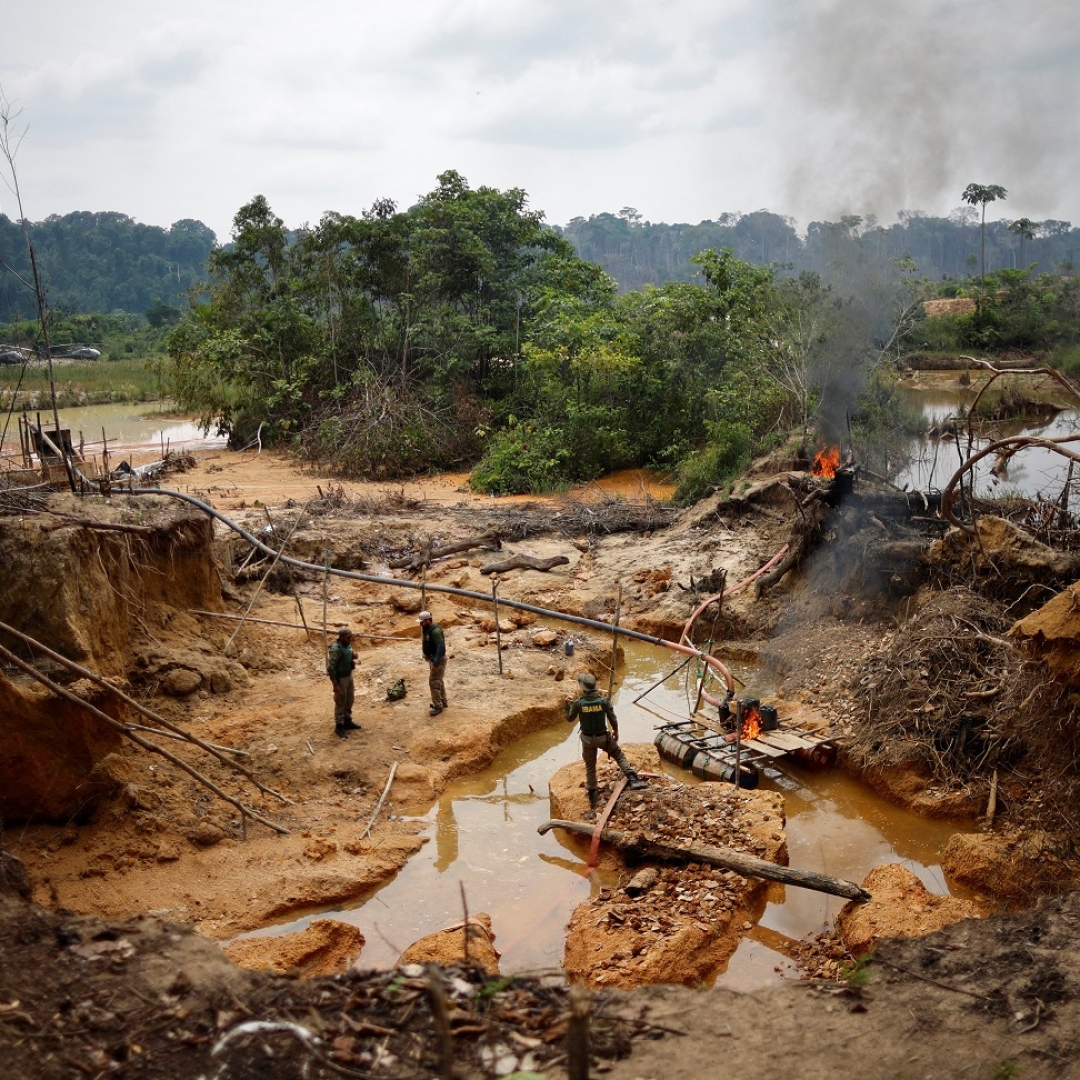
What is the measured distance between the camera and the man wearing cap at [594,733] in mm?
8805

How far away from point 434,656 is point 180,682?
2.77 meters

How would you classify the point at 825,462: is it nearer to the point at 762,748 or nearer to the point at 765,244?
the point at 762,748

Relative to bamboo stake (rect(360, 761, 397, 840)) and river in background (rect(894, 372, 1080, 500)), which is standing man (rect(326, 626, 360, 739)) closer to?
bamboo stake (rect(360, 761, 397, 840))

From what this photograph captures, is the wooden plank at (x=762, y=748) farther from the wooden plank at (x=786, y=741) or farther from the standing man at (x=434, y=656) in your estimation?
the standing man at (x=434, y=656)

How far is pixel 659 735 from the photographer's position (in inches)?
422

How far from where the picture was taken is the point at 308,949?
696 centimetres

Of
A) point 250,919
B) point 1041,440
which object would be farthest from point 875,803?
point 250,919

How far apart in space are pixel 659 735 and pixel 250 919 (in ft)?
16.0

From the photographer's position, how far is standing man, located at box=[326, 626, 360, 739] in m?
10.0

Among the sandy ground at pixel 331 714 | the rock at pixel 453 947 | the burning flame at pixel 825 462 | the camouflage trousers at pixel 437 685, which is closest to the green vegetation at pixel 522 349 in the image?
the burning flame at pixel 825 462

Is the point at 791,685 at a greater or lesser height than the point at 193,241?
lesser

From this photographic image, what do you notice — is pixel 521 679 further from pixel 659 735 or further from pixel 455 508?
pixel 455 508

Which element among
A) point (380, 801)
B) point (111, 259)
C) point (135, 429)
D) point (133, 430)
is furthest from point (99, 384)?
point (111, 259)

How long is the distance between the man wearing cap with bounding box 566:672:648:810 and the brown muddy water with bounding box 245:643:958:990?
2.15 feet
